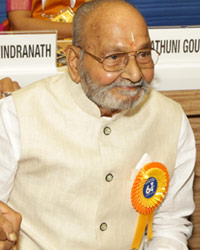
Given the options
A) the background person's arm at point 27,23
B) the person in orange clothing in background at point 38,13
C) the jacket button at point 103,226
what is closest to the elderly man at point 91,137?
the jacket button at point 103,226

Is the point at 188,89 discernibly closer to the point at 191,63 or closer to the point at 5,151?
the point at 191,63

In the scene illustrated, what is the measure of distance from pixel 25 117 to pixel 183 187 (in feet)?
1.74

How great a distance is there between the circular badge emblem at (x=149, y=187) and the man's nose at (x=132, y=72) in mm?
312

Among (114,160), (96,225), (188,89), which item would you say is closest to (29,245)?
(96,225)

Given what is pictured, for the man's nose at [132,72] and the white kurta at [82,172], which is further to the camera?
the white kurta at [82,172]

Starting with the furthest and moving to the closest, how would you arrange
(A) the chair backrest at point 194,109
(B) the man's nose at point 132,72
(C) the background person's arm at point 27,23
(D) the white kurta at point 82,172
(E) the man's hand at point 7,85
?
1. (C) the background person's arm at point 27,23
2. (A) the chair backrest at point 194,109
3. (E) the man's hand at point 7,85
4. (D) the white kurta at point 82,172
5. (B) the man's nose at point 132,72

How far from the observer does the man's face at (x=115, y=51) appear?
140cm

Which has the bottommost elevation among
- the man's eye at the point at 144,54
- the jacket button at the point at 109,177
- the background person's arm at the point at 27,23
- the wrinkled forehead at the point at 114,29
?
the background person's arm at the point at 27,23

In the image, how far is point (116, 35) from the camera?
1398mm

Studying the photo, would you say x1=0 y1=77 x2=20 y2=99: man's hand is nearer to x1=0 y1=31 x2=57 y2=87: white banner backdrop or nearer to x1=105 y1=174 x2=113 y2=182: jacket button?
x1=0 y1=31 x2=57 y2=87: white banner backdrop

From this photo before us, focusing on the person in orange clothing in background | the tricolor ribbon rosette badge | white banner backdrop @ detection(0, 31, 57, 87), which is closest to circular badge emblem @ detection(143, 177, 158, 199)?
the tricolor ribbon rosette badge

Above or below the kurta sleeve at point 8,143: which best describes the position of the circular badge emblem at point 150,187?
below

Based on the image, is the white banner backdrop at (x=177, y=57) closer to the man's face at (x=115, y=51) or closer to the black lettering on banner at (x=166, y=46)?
the black lettering on banner at (x=166, y=46)

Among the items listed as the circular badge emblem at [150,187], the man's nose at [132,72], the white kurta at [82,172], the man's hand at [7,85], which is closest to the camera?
the man's nose at [132,72]
